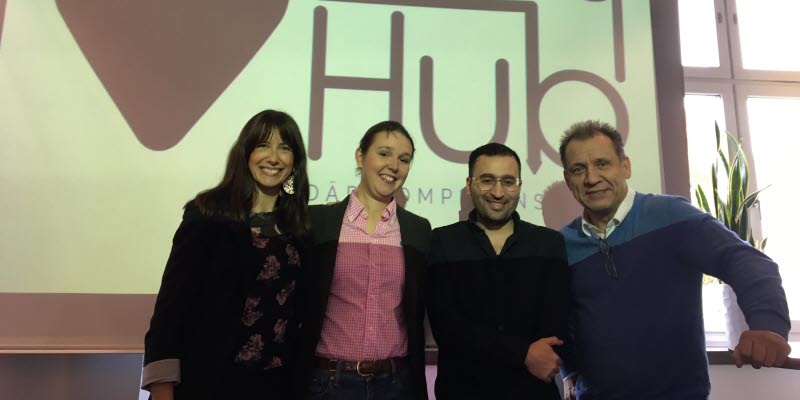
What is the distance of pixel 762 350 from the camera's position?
43.4 inches

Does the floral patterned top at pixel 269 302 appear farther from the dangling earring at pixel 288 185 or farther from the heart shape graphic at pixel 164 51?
the heart shape graphic at pixel 164 51

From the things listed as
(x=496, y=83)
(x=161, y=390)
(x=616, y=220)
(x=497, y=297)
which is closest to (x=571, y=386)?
(x=497, y=297)

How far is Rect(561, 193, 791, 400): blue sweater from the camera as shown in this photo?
143 centimetres

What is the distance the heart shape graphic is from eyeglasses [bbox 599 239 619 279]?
1.84 m

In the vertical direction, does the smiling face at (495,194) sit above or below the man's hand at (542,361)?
above

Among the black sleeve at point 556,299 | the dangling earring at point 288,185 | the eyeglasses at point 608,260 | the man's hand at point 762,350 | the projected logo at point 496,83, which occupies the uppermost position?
the projected logo at point 496,83

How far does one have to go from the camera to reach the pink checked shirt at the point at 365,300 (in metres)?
1.48

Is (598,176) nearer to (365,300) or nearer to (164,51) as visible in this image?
(365,300)

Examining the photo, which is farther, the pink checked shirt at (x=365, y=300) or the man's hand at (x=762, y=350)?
the pink checked shirt at (x=365, y=300)

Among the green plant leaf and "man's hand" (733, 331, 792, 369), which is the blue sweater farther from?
the green plant leaf

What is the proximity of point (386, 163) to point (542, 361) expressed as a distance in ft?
2.59

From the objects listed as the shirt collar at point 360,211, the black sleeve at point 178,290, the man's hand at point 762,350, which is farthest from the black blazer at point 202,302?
the man's hand at point 762,350

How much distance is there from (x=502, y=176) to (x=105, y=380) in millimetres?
2188

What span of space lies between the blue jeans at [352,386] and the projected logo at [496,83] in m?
1.15
